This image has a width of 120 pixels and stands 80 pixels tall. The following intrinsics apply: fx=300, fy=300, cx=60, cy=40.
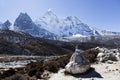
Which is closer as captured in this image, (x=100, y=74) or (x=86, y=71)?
(x=100, y=74)

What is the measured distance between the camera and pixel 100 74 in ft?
114

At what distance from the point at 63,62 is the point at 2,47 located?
14375 centimetres

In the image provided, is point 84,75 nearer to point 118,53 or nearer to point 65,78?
point 65,78

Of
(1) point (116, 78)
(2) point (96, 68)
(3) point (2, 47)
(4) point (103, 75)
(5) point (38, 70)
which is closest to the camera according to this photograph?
(1) point (116, 78)

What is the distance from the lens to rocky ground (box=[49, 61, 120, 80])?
109 feet

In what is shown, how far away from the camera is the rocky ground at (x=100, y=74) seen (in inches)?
1310

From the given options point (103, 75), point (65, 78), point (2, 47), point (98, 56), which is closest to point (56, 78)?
point (65, 78)

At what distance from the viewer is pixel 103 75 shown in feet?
112

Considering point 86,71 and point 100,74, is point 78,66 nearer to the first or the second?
point 86,71

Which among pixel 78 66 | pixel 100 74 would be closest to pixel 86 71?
pixel 78 66

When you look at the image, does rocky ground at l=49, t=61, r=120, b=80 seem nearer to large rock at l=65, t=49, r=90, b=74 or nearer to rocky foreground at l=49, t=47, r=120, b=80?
rocky foreground at l=49, t=47, r=120, b=80

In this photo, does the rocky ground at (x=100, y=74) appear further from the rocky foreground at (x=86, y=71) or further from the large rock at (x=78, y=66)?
the large rock at (x=78, y=66)

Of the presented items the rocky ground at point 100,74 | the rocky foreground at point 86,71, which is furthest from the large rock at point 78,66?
the rocky ground at point 100,74

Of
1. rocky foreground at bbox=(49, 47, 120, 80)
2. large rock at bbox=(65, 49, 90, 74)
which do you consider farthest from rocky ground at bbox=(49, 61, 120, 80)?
large rock at bbox=(65, 49, 90, 74)
